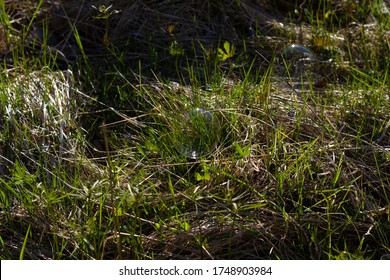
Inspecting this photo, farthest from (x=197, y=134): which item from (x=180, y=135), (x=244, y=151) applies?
(x=244, y=151)

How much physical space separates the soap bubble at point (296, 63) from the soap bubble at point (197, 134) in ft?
2.21

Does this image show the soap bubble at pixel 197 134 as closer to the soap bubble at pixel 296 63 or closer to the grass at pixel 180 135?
the grass at pixel 180 135

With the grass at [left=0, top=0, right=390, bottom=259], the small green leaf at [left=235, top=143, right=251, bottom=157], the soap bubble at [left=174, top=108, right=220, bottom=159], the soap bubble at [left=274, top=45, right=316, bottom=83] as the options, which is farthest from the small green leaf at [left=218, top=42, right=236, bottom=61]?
the small green leaf at [left=235, top=143, right=251, bottom=157]

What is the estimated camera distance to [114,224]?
2.18m

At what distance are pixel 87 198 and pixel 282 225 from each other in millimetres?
643

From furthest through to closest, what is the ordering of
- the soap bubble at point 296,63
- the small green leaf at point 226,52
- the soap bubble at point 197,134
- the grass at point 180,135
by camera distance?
the soap bubble at point 296,63, the small green leaf at point 226,52, the soap bubble at point 197,134, the grass at point 180,135

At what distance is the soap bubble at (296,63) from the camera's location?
3191mm

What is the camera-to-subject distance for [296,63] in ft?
10.7

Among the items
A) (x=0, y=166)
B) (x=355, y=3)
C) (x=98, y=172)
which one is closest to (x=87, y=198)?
(x=98, y=172)

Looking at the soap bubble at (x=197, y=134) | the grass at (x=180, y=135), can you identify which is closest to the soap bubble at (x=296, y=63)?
the grass at (x=180, y=135)

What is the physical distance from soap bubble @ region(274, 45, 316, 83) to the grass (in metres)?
0.05

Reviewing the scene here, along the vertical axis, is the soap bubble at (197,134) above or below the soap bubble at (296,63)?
above
